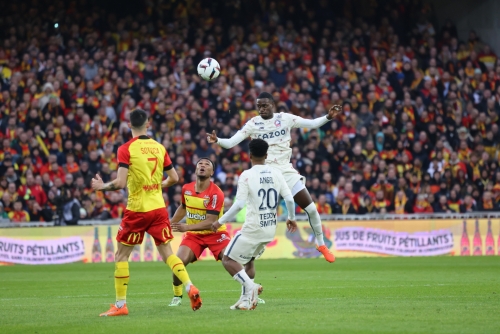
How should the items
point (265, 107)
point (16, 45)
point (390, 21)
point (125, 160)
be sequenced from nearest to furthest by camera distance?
point (125, 160) < point (265, 107) < point (16, 45) < point (390, 21)

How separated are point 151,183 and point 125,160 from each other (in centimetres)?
43

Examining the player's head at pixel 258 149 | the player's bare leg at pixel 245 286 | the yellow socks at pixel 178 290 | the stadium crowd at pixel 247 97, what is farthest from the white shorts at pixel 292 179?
the stadium crowd at pixel 247 97

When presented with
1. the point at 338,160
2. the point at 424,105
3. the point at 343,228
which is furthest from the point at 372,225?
the point at 424,105

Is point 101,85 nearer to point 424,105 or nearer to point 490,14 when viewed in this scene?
point 424,105

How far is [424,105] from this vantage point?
26.2m

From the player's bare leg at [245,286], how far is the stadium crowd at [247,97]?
39.3 ft

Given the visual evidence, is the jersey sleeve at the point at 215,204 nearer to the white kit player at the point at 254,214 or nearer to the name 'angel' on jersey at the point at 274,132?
the name 'angel' on jersey at the point at 274,132

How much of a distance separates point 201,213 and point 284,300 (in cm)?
171

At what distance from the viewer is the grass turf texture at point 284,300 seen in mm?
8547

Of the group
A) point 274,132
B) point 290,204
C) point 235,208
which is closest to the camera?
point 235,208

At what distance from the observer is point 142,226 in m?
9.88

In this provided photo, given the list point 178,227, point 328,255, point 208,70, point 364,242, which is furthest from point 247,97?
point 178,227

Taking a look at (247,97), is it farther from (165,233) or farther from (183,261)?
(165,233)

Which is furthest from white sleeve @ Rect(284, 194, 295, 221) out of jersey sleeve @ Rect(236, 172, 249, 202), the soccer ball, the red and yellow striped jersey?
the soccer ball
